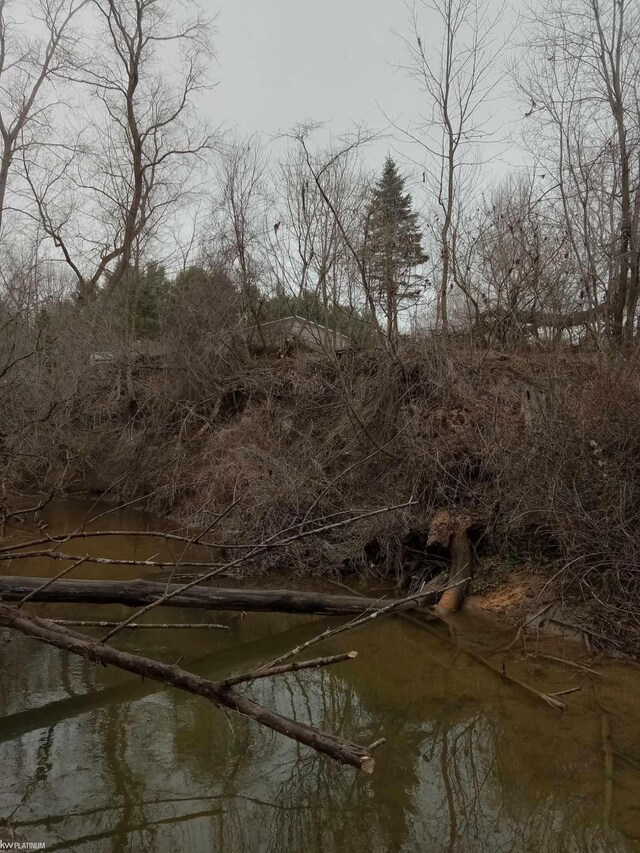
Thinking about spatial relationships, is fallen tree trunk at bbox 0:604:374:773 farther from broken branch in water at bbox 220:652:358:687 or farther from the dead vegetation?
the dead vegetation

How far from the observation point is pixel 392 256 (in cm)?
1106

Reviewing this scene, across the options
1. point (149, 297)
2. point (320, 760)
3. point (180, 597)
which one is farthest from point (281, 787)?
point (149, 297)

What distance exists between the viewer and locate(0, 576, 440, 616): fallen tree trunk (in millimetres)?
5500

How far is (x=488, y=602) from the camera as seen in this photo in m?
6.98

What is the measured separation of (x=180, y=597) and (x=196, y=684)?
2.65 m

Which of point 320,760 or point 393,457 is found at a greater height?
point 393,457

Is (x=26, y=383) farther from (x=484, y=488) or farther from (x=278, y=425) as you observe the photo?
(x=484, y=488)

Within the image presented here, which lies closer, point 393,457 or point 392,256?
point 393,457

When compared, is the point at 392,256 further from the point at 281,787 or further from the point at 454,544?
the point at 281,787

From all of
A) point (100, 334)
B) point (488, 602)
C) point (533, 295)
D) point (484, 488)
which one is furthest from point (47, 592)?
point (100, 334)

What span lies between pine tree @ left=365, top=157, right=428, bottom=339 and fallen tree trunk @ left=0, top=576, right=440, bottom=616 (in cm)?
568

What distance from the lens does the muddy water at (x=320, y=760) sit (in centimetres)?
346

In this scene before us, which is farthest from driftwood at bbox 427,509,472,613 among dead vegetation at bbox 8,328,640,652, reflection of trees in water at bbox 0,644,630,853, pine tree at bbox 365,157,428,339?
pine tree at bbox 365,157,428,339

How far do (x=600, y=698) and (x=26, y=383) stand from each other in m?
12.0
